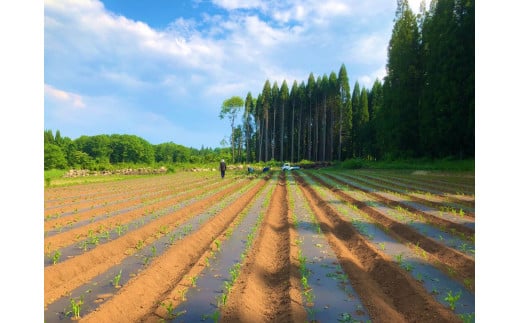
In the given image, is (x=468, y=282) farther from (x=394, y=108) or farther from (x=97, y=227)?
(x=394, y=108)

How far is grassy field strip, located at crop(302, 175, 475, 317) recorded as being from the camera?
3193 mm

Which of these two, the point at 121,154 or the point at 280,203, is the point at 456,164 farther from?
the point at 121,154

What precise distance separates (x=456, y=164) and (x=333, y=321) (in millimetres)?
18738

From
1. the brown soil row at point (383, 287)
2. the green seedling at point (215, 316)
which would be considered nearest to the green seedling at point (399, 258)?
the brown soil row at point (383, 287)

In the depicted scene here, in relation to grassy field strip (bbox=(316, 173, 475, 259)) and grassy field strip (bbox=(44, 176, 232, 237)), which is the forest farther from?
grassy field strip (bbox=(44, 176, 232, 237))

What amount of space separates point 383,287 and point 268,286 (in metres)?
1.35

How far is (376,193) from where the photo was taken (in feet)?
36.2

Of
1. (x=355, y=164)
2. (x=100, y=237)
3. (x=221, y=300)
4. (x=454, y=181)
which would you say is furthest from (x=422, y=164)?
(x=221, y=300)

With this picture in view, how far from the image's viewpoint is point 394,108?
87.3ft

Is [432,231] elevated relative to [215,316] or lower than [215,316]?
elevated

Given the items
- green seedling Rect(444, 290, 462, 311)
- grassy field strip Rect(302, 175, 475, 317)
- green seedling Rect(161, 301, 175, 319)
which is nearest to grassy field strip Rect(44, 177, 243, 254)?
green seedling Rect(161, 301, 175, 319)

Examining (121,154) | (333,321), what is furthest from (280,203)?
(121,154)

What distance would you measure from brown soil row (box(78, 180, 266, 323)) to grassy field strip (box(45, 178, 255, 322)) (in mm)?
144

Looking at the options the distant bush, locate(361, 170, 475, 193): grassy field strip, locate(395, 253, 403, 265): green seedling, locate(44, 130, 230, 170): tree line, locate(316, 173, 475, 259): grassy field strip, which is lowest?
locate(395, 253, 403, 265): green seedling
